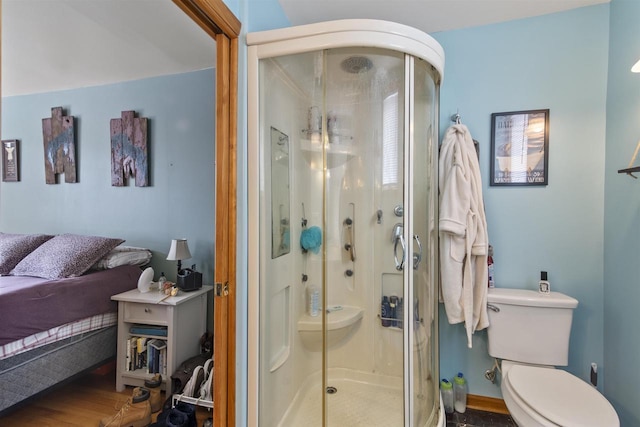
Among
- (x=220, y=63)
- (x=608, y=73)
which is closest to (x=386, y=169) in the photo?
(x=220, y=63)

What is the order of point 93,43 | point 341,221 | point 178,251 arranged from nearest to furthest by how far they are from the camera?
1. point 341,221
2. point 93,43
3. point 178,251

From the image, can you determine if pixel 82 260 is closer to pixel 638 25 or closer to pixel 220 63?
pixel 220 63

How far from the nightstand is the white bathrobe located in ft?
5.70

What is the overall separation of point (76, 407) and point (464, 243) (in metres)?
2.61

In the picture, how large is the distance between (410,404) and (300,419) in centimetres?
59

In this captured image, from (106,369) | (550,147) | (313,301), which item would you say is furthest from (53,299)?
(550,147)

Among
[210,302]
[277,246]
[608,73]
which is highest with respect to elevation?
[608,73]

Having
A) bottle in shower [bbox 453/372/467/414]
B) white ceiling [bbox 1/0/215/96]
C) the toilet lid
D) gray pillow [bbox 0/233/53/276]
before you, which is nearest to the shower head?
white ceiling [bbox 1/0/215/96]

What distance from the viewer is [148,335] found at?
86.0 inches

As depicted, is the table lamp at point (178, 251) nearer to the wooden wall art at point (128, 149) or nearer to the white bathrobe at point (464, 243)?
the wooden wall art at point (128, 149)

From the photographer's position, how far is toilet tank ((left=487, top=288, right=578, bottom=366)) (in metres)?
Result: 1.76

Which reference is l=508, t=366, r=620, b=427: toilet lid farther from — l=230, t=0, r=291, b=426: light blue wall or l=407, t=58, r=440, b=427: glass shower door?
l=230, t=0, r=291, b=426: light blue wall

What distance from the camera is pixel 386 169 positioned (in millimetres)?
1811

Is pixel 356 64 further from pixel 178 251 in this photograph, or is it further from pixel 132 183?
pixel 132 183
